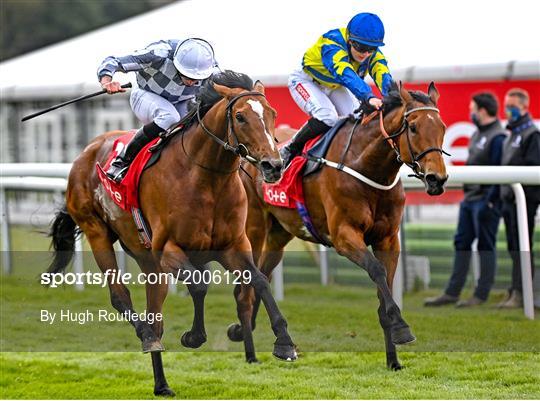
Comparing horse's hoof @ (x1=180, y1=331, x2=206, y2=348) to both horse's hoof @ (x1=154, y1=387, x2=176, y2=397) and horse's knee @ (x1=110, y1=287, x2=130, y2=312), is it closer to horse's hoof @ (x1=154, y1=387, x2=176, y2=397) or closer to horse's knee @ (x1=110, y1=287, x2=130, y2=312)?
horse's hoof @ (x1=154, y1=387, x2=176, y2=397)

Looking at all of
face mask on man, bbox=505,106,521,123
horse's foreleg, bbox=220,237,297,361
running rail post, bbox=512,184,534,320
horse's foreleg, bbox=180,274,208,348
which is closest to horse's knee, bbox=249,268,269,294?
horse's foreleg, bbox=220,237,297,361

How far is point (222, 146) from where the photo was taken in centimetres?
511

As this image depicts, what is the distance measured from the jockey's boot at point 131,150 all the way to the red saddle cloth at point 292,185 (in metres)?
1.07

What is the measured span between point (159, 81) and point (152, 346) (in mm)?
1316

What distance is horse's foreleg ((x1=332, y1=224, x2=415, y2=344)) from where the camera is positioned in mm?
5133

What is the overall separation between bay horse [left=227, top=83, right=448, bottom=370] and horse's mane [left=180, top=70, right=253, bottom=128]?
0.85 metres

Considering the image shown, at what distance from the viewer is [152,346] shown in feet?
17.7

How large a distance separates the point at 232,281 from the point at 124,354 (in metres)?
1.52

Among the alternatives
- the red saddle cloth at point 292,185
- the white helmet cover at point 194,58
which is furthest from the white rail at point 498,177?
the white helmet cover at point 194,58

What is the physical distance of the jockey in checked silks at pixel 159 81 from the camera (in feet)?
16.9

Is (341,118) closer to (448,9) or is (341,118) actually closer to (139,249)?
(139,249)

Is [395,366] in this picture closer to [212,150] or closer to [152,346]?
[152,346]

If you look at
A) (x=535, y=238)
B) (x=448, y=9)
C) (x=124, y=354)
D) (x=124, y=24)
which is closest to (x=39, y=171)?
(x=124, y=354)

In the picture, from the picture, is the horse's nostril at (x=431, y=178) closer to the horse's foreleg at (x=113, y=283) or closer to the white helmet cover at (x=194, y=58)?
the white helmet cover at (x=194, y=58)
